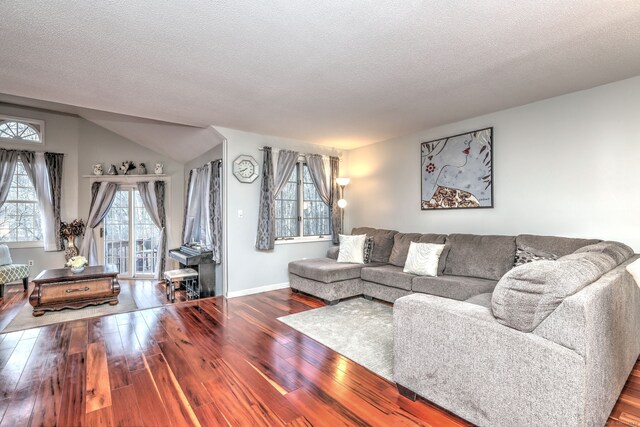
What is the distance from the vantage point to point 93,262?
582 cm

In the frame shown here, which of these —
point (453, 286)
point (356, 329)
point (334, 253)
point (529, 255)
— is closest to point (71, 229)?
point (334, 253)

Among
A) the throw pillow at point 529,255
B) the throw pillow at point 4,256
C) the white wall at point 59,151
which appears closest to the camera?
the throw pillow at point 529,255

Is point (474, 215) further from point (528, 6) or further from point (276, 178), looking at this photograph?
point (276, 178)

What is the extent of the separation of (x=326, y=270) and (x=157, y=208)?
13.6 ft

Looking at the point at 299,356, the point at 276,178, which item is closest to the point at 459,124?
the point at 276,178

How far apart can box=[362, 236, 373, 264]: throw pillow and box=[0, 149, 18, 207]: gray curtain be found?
20.2ft

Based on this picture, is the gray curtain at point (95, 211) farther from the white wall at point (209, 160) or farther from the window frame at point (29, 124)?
the white wall at point (209, 160)

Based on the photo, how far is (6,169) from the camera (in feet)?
17.0

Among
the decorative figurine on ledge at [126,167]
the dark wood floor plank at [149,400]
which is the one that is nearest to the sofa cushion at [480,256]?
the dark wood floor plank at [149,400]

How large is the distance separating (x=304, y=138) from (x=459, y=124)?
232 centimetres

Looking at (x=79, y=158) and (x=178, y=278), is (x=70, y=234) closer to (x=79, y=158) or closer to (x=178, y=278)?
(x=79, y=158)

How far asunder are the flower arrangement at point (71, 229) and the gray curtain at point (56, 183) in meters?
0.09

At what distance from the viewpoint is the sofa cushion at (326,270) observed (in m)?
3.95

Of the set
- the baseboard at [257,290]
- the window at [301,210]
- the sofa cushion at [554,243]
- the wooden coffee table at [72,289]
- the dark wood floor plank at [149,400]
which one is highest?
the window at [301,210]
